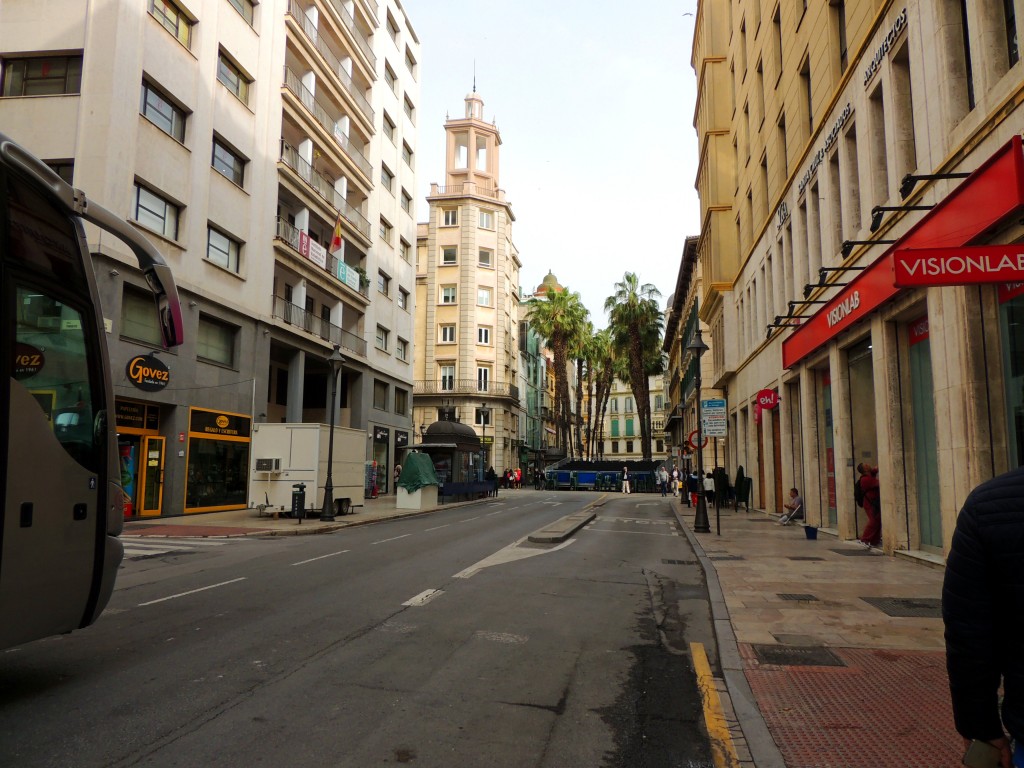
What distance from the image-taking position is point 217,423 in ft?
82.0

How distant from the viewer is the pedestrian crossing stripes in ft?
44.4

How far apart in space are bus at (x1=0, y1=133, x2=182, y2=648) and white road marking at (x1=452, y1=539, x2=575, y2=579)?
20.4 ft

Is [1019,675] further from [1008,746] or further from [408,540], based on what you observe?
[408,540]

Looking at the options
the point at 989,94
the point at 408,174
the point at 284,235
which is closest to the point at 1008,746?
the point at 989,94

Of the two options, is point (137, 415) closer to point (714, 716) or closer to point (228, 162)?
point (228, 162)

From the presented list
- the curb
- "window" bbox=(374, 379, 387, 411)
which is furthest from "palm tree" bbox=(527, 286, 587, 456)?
the curb

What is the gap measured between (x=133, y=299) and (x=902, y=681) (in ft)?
70.6

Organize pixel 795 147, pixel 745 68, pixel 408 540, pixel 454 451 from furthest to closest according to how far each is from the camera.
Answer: pixel 454 451
pixel 745 68
pixel 795 147
pixel 408 540

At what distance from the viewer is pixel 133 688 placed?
5230 millimetres

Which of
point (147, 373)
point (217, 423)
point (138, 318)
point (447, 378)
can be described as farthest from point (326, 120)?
point (447, 378)

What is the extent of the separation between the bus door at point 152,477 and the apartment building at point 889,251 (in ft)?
Answer: 61.5

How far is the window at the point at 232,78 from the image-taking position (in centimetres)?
2603

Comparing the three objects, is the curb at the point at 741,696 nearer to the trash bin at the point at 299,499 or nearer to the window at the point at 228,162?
the trash bin at the point at 299,499

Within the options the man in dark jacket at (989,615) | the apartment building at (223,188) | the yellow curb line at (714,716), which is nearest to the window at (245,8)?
the apartment building at (223,188)
